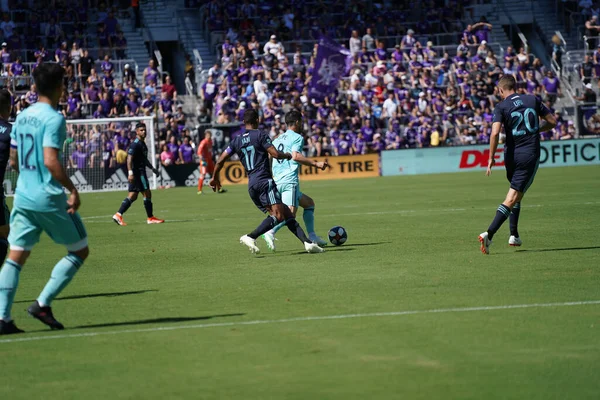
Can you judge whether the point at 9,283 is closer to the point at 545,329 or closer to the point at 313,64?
the point at 545,329

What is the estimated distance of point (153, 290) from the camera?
10930 mm

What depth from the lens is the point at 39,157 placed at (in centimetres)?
804

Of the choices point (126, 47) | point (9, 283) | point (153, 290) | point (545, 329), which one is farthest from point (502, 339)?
point (126, 47)

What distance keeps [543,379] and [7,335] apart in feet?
14.9

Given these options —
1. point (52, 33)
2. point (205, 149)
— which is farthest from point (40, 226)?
point (52, 33)

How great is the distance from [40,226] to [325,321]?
99.4 inches

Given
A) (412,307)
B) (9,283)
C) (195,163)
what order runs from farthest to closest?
(195,163) < (412,307) < (9,283)

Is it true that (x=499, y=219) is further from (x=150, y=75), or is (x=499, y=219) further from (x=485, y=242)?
(x=150, y=75)

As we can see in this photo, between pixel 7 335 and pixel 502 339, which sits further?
pixel 7 335

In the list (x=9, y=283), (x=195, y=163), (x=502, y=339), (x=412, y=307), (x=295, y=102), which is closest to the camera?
(x=502, y=339)

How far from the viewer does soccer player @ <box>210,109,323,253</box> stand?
13.7 meters

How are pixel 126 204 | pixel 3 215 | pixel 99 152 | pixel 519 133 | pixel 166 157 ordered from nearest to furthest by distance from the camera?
pixel 3 215 < pixel 519 133 < pixel 126 204 < pixel 99 152 < pixel 166 157

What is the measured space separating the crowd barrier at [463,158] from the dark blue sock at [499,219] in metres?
26.5

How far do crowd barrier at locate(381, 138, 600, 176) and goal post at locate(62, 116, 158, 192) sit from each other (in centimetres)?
962
